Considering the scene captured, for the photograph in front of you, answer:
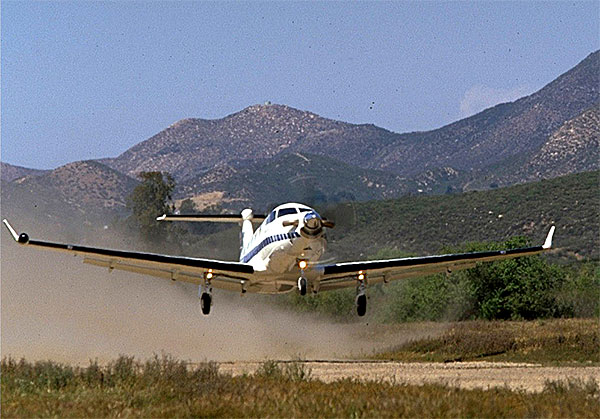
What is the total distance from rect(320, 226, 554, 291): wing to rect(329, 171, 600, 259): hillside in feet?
210

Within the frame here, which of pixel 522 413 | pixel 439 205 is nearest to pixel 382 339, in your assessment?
pixel 522 413

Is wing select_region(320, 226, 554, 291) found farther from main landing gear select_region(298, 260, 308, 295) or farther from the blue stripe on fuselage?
the blue stripe on fuselage

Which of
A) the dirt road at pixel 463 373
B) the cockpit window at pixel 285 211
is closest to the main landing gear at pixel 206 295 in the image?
the cockpit window at pixel 285 211

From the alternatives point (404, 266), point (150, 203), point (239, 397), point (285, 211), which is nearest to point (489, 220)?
point (150, 203)

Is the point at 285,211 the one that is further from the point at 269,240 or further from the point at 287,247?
the point at 287,247

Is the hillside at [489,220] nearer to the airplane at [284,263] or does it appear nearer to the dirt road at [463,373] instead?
the airplane at [284,263]

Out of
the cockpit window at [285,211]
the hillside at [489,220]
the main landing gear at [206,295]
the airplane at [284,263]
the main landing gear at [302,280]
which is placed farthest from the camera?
the hillside at [489,220]

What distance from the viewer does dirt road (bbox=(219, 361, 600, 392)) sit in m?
24.2

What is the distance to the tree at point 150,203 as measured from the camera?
4313 inches

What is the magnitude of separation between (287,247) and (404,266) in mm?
6081

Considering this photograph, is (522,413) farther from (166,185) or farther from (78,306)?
(166,185)

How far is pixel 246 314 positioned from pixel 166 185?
205 feet

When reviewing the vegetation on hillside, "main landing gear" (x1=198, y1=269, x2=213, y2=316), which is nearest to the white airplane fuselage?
"main landing gear" (x1=198, y1=269, x2=213, y2=316)

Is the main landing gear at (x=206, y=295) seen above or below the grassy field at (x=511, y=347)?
above
